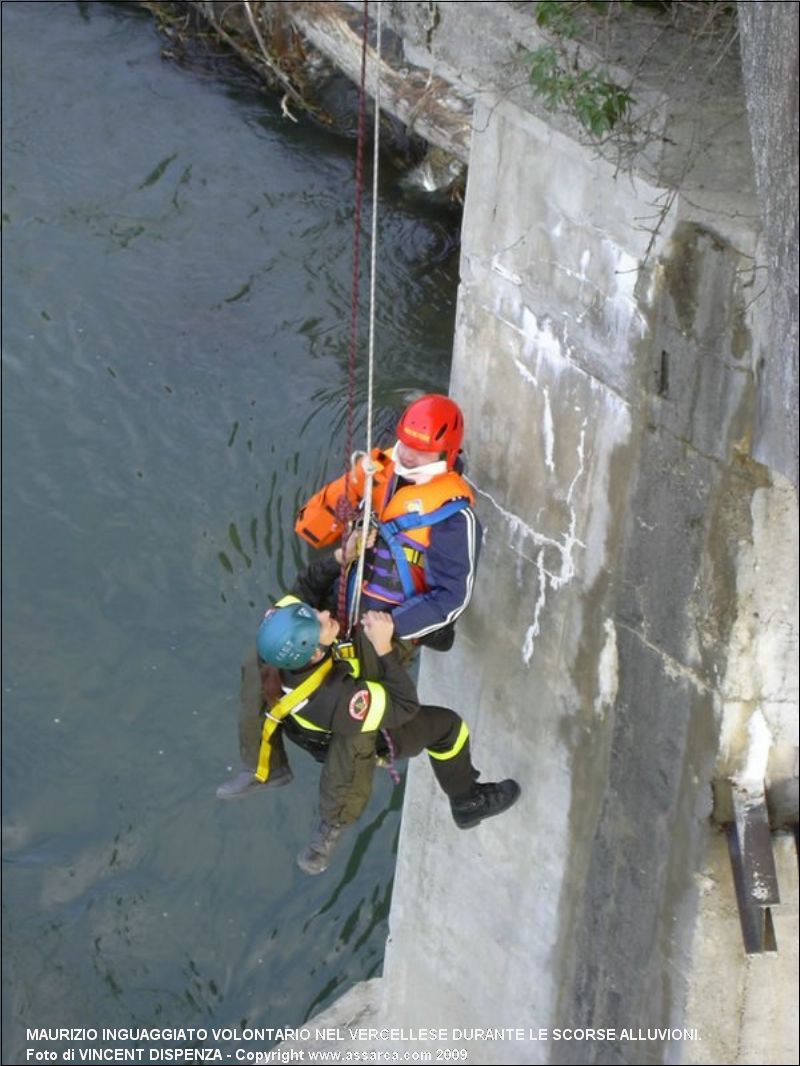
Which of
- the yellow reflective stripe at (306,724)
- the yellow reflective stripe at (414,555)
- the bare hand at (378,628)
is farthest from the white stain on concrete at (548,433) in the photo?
the yellow reflective stripe at (306,724)

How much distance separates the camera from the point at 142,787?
10406 millimetres

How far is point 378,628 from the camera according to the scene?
230 inches

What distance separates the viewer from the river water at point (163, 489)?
10.1 meters

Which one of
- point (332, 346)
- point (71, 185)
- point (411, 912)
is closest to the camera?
point (411, 912)

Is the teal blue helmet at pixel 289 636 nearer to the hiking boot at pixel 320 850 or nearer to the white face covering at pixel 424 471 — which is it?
the white face covering at pixel 424 471

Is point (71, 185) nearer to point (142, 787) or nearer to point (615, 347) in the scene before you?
point (142, 787)

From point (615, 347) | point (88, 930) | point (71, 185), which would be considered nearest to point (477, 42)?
point (615, 347)

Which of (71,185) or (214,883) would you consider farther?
(71,185)

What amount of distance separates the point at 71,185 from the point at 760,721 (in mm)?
8798

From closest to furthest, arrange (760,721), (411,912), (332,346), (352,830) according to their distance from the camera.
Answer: (760,721)
(411,912)
(352,830)
(332,346)

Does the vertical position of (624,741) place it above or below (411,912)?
above

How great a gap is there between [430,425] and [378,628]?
76 cm

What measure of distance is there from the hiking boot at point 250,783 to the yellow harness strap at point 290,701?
18 centimetres

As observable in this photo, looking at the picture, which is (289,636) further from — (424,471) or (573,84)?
(573,84)
